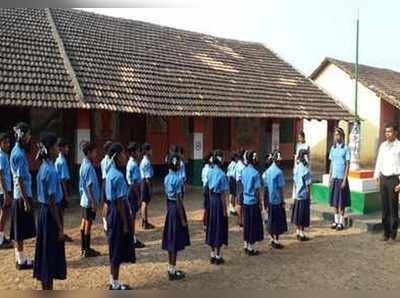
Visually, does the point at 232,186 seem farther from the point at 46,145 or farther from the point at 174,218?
the point at 46,145

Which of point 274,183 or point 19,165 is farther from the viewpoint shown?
point 274,183

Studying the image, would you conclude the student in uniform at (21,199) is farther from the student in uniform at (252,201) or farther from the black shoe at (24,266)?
the student in uniform at (252,201)

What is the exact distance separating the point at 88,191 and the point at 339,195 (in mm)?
4752

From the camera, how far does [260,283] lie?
228 inches

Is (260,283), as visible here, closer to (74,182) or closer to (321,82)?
(74,182)

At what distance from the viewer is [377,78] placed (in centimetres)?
2438

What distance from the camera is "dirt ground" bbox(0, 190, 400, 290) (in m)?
5.71

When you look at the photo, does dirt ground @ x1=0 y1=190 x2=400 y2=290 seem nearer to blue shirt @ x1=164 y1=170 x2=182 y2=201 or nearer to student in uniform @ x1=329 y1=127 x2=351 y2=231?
student in uniform @ x1=329 y1=127 x2=351 y2=231

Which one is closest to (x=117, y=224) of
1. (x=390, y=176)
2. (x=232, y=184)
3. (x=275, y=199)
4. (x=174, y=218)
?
(x=174, y=218)

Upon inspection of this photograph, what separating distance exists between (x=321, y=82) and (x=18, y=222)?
841 inches

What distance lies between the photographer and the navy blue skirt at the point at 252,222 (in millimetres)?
6996

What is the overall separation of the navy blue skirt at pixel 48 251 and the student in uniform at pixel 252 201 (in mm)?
2887

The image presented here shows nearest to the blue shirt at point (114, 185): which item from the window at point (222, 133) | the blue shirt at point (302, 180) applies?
the blue shirt at point (302, 180)

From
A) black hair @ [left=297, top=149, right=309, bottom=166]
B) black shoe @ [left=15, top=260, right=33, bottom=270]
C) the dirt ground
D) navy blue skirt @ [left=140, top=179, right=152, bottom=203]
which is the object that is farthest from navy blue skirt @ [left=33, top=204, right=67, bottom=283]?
black hair @ [left=297, top=149, right=309, bottom=166]
